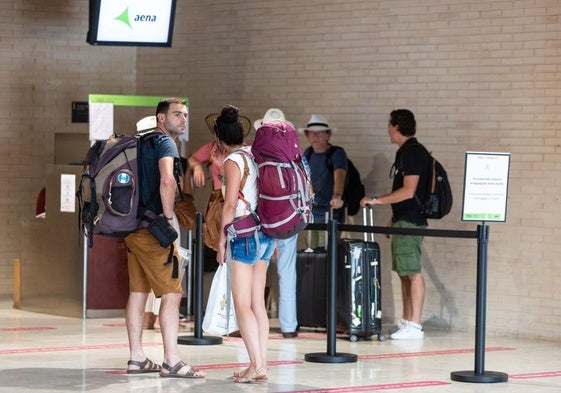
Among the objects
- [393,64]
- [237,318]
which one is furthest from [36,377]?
[393,64]

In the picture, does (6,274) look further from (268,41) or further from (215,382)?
(215,382)

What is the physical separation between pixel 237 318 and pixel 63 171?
5081 millimetres

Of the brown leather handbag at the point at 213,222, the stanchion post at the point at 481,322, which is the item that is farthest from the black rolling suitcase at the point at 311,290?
the stanchion post at the point at 481,322

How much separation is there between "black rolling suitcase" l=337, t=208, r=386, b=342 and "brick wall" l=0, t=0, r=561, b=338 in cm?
125

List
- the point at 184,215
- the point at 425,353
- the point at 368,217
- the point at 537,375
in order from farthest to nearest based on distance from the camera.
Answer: the point at 368,217, the point at 425,353, the point at 184,215, the point at 537,375

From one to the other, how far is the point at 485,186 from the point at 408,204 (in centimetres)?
245

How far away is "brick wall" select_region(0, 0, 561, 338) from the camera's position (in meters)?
11.4

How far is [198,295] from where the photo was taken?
1031 centimetres

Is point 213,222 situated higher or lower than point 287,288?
higher

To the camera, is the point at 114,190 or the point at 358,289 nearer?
the point at 114,190

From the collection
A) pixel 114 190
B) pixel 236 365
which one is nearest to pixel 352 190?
pixel 236 365

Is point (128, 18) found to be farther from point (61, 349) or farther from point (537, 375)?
point (537, 375)

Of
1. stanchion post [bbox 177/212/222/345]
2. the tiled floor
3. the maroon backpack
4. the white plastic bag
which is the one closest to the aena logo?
the tiled floor

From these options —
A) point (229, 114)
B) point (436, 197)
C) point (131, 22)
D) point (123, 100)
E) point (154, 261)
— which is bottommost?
point (154, 261)
